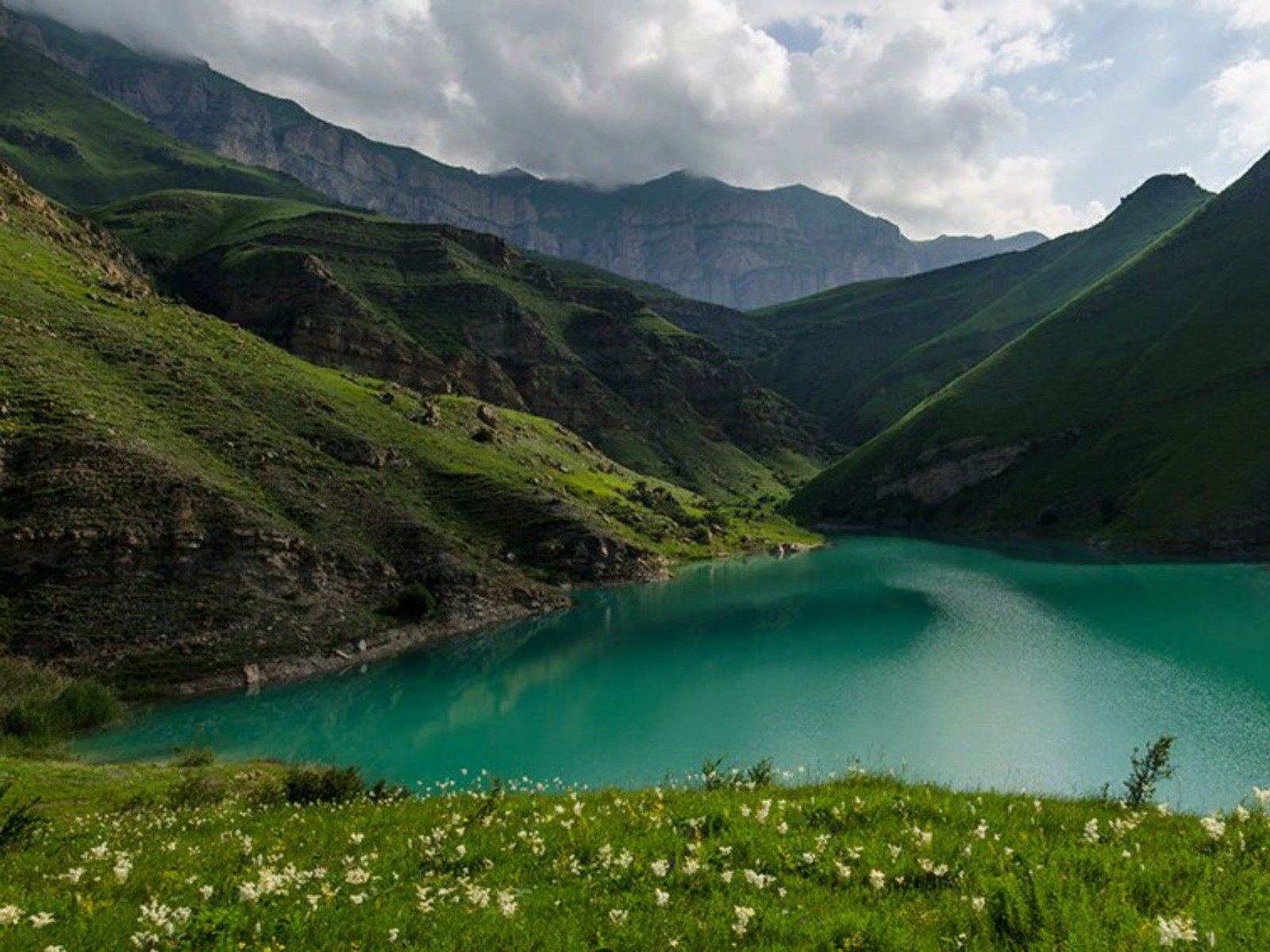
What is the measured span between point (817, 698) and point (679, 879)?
54.1 meters

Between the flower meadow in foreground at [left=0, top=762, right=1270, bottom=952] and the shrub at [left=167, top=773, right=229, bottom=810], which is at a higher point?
the flower meadow in foreground at [left=0, top=762, right=1270, bottom=952]

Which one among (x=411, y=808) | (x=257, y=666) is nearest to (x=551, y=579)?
(x=257, y=666)

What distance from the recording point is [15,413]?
68.1m

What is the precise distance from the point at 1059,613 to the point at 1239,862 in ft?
307

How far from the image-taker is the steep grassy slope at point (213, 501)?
62.1 metres

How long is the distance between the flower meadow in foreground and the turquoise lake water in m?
22.8

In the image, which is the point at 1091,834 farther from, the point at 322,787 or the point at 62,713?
the point at 62,713

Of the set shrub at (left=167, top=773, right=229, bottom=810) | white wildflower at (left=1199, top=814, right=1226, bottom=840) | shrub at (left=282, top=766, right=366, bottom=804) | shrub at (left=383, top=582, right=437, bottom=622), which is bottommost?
shrub at (left=383, top=582, right=437, bottom=622)

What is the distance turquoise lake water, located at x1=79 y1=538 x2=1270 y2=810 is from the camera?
149 ft

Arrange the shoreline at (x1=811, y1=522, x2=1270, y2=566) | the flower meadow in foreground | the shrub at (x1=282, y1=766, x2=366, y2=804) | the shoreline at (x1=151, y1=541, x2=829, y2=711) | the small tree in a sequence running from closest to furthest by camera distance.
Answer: the flower meadow in foreground
the small tree
the shrub at (x1=282, y1=766, x2=366, y2=804)
the shoreline at (x1=151, y1=541, x2=829, y2=711)
the shoreline at (x1=811, y1=522, x2=1270, y2=566)

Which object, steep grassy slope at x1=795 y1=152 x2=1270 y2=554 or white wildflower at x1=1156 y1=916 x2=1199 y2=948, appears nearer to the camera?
white wildflower at x1=1156 y1=916 x2=1199 y2=948

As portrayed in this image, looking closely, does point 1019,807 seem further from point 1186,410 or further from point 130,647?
point 1186,410

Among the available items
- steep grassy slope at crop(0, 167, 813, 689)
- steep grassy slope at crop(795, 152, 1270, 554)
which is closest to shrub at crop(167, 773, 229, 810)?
steep grassy slope at crop(0, 167, 813, 689)

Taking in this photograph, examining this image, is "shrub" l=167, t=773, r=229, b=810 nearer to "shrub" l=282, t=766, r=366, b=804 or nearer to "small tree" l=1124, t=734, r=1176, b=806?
"shrub" l=282, t=766, r=366, b=804
